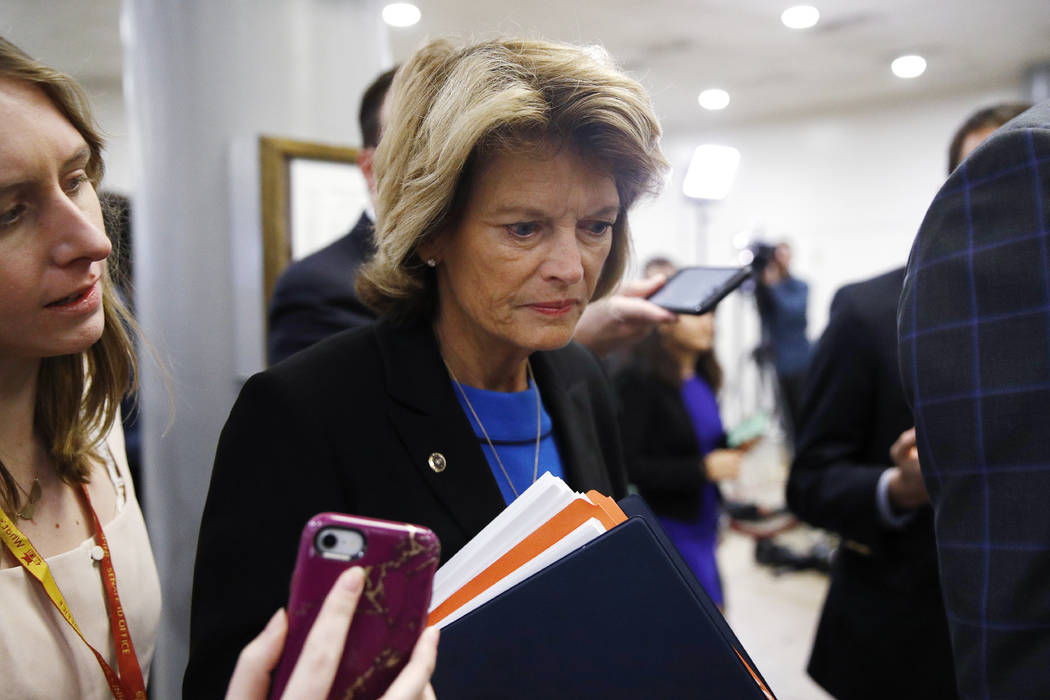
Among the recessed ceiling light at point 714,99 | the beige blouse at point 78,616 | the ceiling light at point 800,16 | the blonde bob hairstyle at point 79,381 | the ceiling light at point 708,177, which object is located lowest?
the beige blouse at point 78,616

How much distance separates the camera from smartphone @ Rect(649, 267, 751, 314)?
143cm

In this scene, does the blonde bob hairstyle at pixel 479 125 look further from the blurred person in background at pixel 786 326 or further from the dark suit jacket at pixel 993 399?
the blurred person in background at pixel 786 326

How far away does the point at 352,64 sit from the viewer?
251 centimetres

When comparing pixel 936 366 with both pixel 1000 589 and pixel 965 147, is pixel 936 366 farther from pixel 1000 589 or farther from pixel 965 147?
pixel 965 147

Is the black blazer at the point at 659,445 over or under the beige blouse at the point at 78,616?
under

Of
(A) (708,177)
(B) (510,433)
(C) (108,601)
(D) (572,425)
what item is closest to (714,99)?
(A) (708,177)

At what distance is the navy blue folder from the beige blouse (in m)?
0.46

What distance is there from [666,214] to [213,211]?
30.7 feet

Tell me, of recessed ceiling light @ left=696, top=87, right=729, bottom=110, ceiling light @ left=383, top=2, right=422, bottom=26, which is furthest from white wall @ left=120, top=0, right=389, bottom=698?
recessed ceiling light @ left=696, top=87, right=729, bottom=110

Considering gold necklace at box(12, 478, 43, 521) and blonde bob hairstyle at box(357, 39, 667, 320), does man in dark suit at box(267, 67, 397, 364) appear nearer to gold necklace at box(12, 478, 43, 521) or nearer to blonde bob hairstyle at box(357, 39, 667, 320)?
blonde bob hairstyle at box(357, 39, 667, 320)

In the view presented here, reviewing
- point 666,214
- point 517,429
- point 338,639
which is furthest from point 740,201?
point 338,639

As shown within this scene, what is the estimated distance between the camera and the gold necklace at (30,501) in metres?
0.92

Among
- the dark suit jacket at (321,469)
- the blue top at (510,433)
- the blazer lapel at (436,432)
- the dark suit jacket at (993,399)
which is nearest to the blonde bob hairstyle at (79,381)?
the dark suit jacket at (321,469)

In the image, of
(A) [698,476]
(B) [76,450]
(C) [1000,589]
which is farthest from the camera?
(A) [698,476]
